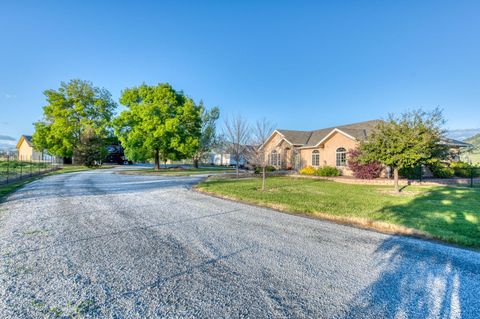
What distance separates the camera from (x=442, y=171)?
1756cm

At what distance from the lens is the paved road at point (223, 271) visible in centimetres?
276

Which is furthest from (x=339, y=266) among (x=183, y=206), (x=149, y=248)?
(x=183, y=206)

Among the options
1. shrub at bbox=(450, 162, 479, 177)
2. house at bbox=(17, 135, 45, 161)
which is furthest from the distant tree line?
shrub at bbox=(450, 162, 479, 177)

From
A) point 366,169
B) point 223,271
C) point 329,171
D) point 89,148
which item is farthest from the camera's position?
point 89,148

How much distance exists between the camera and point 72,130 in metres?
34.3

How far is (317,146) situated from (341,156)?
2.59m

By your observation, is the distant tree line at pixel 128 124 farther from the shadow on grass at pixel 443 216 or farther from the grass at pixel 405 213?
the shadow on grass at pixel 443 216

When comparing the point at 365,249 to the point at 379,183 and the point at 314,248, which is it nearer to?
the point at 314,248

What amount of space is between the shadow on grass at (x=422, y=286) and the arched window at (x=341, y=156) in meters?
16.5

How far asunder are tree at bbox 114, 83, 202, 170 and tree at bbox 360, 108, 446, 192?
60.4 ft

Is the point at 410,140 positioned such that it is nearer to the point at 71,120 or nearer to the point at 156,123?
the point at 156,123

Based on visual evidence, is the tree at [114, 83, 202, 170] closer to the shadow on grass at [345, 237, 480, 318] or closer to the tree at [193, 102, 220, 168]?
the tree at [193, 102, 220, 168]

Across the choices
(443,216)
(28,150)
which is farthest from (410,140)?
(28,150)

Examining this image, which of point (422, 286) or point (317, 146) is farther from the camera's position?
point (317, 146)
